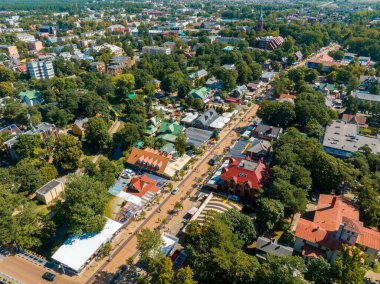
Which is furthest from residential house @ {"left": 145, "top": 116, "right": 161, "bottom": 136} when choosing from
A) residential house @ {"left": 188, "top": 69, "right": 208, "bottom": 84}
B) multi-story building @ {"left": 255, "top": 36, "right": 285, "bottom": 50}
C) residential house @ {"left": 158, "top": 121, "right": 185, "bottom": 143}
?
multi-story building @ {"left": 255, "top": 36, "right": 285, "bottom": 50}

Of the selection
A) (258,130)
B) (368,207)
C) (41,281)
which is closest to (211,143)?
(258,130)

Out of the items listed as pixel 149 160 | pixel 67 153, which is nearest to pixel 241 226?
pixel 149 160

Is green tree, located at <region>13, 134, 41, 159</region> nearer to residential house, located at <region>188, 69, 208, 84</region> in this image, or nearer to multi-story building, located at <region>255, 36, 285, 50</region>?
residential house, located at <region>188, 69, 208, 84</region>

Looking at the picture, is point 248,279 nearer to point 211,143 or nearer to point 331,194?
point 331,194

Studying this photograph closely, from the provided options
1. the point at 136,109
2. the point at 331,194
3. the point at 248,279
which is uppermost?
the point at 136,109

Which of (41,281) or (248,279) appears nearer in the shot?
(248,279)
